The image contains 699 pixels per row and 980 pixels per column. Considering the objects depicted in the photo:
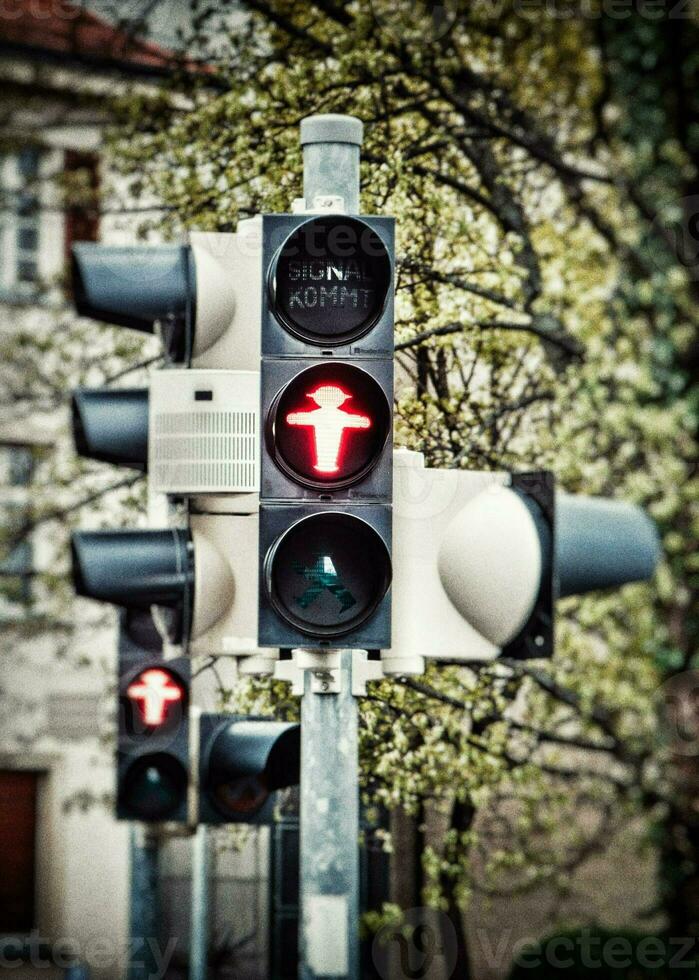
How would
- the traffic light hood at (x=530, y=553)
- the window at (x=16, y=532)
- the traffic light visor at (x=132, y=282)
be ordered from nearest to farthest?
the traffic light hood at (x=530, y=553) < the traffic light visor at (x=132, y=282) < the window at (x=16, y=532)

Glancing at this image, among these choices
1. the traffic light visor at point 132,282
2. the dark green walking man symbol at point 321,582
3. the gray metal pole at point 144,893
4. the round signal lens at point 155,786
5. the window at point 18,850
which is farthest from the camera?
the window at point 18,850

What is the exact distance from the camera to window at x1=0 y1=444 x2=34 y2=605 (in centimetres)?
1211

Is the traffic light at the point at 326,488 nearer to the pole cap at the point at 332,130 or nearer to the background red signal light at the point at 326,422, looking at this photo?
the background red signal light at the point at 326,422

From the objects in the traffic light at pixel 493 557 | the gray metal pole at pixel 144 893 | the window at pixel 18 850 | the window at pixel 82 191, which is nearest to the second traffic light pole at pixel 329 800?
the traffic light at pixel 493 557

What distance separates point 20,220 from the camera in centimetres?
1349

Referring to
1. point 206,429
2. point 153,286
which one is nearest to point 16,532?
point 206,429

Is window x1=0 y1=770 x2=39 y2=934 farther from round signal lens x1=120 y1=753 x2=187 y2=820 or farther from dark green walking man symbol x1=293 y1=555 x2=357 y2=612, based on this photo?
dark green walking man symbol x1=293 y1=555 x2=357 y2=612

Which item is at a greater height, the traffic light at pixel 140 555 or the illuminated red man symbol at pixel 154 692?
the traffic light at pixel 140 555

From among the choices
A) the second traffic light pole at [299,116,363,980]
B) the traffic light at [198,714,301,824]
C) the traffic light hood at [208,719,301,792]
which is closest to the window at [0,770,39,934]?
the traffic light at [198,714,301,824]

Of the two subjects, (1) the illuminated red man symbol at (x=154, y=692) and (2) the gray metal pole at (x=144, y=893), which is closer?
(1) the illuminated red man symbol at (x=154, y=692)

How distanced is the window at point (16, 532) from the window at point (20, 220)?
1479 millimetres

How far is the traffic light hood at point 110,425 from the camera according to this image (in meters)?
4.56

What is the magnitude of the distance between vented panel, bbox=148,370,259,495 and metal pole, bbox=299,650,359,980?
0.84m

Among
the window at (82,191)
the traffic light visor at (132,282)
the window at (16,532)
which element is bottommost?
the traffic light visor at (132,282)
